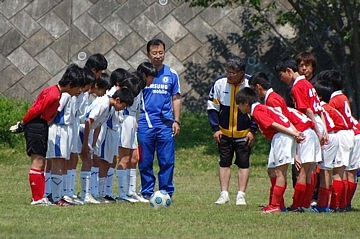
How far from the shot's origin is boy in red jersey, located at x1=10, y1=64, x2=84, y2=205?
11.6 metres

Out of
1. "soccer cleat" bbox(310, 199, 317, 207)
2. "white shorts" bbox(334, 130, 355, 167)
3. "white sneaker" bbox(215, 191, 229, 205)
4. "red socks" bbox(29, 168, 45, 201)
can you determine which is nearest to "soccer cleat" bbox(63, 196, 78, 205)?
"red socks" bbox(29, 168, 45, 201)

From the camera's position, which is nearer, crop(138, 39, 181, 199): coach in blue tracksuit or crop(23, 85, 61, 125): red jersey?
crop(23, 85, 61, 125): red jersey

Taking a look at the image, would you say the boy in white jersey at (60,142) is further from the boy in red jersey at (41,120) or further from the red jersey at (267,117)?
the red jersey at (267,117)

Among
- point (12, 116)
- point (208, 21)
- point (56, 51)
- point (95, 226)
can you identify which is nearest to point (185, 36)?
point (208, 21)

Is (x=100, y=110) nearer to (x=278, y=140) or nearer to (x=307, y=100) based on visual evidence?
(x=278, y=140)

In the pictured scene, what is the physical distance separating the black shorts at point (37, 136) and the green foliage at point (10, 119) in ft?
22.8

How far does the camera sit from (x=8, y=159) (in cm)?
1795

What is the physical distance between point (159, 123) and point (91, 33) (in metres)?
7.84

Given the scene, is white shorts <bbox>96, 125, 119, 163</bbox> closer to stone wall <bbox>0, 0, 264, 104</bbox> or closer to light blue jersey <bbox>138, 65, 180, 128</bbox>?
light blue jersey <bbox>138, 65, 180, 128</bbox>

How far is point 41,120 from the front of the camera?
11672mm

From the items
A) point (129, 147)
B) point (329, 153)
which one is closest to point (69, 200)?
point (129, 147)

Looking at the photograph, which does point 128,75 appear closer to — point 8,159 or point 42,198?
point 42,198

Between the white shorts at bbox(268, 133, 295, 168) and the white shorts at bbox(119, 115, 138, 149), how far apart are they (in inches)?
94.1

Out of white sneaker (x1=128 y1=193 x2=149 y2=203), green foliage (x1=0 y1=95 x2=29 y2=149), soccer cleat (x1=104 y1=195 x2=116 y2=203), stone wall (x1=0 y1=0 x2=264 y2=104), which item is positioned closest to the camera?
soccer cleat (x1=104 y1=195 x2=116 y2=203)
